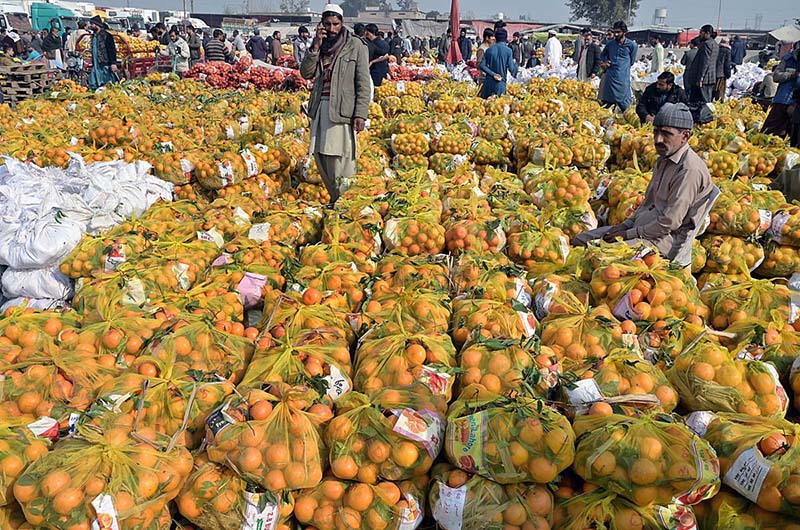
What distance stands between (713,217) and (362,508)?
3.64m

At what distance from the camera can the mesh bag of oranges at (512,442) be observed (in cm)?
177

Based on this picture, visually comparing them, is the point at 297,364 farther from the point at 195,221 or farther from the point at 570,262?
the point at 195,221

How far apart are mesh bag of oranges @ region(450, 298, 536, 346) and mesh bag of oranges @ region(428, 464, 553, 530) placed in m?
0.74

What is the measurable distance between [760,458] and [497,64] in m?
10.2

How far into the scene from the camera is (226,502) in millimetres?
1812

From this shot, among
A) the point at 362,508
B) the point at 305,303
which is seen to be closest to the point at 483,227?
the point at 305,303

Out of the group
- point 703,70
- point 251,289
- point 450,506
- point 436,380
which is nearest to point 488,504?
point 450,506

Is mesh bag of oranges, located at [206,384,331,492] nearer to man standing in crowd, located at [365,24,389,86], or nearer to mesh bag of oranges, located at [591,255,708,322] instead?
mesh bag of oranges, located at [591,255,708,322]

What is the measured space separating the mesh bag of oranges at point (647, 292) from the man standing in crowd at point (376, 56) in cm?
853

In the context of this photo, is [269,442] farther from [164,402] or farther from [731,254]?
[731,254]

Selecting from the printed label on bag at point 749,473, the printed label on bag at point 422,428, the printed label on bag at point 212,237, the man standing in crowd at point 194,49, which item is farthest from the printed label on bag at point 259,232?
the man standing in crowd at point 194,49

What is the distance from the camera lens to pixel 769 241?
422 cm

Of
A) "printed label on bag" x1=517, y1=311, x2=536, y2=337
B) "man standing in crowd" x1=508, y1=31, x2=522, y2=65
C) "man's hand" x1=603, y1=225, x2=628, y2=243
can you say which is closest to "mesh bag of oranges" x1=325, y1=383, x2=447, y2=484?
"printed label on bag" x1=517, y1=311, x2=536, y2=337

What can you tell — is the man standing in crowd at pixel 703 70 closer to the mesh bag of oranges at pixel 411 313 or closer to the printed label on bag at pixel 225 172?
the printed label on bag at pixel 225 172
